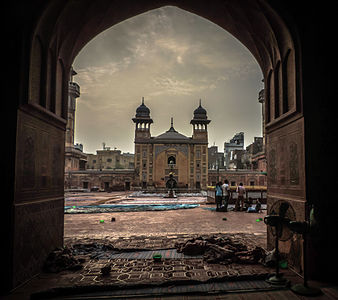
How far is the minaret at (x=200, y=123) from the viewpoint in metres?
40.6

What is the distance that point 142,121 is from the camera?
40.9 metres

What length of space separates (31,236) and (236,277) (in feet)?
10.9

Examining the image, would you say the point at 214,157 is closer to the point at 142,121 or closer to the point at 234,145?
the point at 234,145

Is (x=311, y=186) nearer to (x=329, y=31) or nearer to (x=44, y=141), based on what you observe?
(x=329, y=31)

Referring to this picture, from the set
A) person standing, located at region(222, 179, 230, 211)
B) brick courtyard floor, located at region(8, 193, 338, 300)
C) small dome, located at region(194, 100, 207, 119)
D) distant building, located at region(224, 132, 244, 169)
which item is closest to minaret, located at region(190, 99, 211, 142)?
small dome, located at region(194, 100, 207, 119)

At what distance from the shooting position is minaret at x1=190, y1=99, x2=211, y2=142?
40.6m

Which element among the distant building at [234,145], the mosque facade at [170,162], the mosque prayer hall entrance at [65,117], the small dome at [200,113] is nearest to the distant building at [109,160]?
the distant building at [234,145]

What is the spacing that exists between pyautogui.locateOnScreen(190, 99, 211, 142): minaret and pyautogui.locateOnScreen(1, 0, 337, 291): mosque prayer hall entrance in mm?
35232

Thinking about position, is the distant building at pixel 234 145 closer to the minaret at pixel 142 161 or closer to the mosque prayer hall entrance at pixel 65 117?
the minaret at pixel 142 161

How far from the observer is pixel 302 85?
13.6 feet

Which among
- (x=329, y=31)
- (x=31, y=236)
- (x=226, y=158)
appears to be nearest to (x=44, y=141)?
(x=31, y=236)

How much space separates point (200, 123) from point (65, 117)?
3644 centimetres

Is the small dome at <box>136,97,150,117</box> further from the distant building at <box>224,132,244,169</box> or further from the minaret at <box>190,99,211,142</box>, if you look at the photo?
the distant building at <box>224,132,244,169</box>

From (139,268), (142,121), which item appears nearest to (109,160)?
(142,121)
